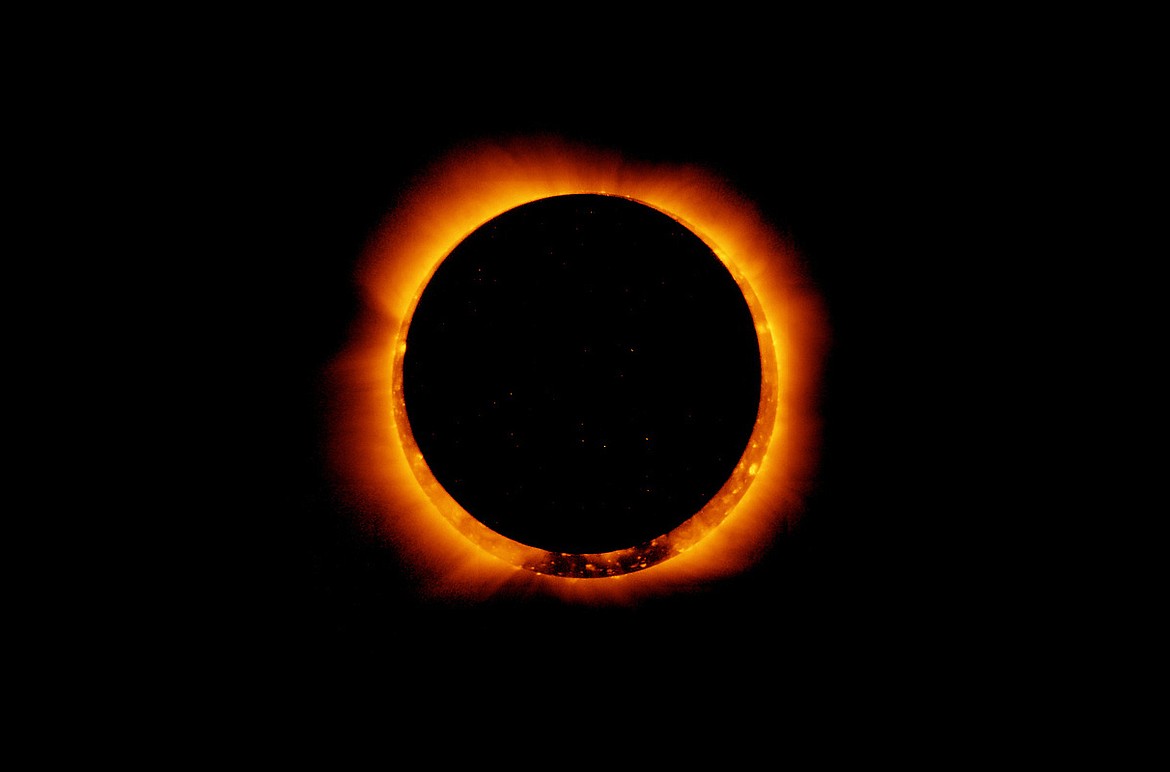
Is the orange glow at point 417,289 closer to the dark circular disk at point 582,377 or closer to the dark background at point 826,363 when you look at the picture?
the dark background at point 826,363

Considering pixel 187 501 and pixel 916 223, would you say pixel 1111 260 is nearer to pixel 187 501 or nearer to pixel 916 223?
pixel 916 223

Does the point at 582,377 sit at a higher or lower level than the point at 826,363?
lower

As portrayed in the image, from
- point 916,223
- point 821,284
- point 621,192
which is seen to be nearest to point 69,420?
point 621,192

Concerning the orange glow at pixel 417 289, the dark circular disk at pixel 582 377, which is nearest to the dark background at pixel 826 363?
the orange glow at pixel 417 289

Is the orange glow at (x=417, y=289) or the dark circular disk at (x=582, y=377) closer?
the dark circular disk at (x=582, y=377)

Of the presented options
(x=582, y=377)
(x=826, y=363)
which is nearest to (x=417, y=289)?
(x=582, y=377)

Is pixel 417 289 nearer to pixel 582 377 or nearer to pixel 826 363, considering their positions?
pixel 582 377
